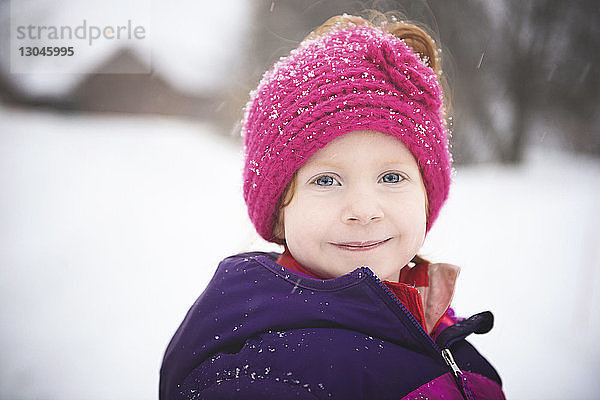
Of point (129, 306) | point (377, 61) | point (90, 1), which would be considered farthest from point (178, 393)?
point (90, 1)

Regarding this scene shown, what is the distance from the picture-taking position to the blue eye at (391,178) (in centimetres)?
86

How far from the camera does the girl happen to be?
74 cm

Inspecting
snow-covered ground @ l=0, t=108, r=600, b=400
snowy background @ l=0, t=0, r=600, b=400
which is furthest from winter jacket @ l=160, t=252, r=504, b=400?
snow-covered ground @ l=0, t=108, r=600, b=400

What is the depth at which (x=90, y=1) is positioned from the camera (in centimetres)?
132

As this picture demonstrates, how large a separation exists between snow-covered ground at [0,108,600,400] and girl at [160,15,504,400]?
50 cm

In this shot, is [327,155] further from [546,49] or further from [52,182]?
[546,49]

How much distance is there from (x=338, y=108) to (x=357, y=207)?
17 centimetres

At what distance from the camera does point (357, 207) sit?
801 mm

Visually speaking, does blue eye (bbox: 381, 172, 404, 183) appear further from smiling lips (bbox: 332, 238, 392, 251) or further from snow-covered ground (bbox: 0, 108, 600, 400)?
snow-covered ground (bbox: 0, 108, 600, 400)

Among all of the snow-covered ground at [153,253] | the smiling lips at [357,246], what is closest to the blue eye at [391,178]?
the smiling lips at [357,246]

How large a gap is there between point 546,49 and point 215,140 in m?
1.34

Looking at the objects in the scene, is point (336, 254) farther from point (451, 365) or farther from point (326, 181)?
point (451, 365)

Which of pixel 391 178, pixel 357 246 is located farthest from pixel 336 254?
pixel 391 178

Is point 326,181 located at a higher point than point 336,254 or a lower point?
higher
